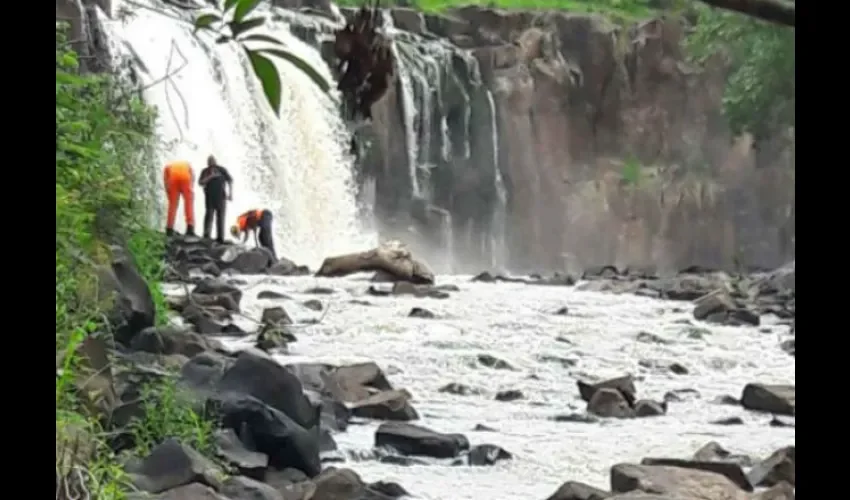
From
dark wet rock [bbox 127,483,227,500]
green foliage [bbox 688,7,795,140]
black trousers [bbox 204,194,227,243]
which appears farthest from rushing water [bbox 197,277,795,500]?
green foliage [bbox 688,7,795,140]

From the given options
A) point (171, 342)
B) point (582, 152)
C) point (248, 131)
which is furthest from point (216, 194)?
point (582, 152)

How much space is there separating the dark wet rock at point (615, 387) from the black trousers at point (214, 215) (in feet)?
2.05

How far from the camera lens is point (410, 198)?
1.90 m

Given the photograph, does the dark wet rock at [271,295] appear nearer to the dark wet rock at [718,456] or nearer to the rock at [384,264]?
the rock at [384,264]

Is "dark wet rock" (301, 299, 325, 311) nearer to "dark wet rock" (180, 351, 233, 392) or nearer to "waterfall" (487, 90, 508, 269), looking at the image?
"dark wet rock" (180, 351, 233, 392)

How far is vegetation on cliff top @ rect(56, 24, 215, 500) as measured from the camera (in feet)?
3.09

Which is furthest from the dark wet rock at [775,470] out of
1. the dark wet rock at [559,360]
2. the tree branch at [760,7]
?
the tree branch at [760,7]

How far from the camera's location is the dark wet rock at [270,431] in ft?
4.72

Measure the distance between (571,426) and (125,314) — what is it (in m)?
0.72

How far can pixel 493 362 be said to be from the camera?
1.58m

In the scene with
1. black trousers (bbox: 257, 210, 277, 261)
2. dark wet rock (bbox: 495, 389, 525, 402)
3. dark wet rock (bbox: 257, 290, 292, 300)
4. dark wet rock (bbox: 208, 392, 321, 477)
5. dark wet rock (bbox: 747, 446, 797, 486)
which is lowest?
dark wet rock (bbox: 747, 446, 797, 486)

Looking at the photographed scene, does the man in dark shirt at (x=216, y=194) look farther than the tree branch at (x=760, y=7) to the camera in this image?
Yes

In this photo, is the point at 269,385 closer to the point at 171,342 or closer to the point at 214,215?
the point at 171,342
